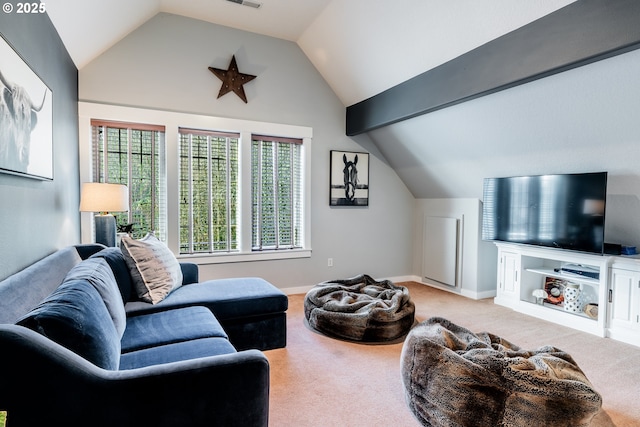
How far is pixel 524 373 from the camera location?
1646mm

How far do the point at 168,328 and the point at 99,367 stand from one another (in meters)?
0.83

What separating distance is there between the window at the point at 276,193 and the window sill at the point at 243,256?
109mm

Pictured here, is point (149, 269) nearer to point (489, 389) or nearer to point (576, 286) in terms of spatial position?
point (489, 389)

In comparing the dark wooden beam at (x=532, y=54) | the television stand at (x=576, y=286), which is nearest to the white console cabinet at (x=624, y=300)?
the television stand at (x=576, y=286)

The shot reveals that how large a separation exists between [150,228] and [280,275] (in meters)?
1.59

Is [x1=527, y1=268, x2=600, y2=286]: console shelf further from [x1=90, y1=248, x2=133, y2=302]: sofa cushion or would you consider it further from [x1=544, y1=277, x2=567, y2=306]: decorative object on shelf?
[x1=90, y1=248, x2=133, y2=302]: sofa cushion

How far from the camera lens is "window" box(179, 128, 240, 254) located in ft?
12.5

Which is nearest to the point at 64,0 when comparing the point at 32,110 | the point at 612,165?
the point at 32,110

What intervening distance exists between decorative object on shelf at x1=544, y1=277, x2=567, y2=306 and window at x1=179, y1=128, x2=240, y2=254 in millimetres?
3568

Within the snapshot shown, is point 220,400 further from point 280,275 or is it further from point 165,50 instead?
point 165,50

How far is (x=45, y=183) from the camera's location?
2164 mm

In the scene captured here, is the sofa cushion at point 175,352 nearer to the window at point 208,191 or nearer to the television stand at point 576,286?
the window at point 208,191

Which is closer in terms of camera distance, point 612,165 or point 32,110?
point 32,110

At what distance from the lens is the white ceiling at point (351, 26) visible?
247 centimetres
